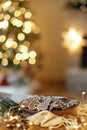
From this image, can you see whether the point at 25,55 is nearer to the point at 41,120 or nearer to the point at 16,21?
the point at 16,21

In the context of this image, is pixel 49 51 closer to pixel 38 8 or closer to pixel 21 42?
pixel 38 8

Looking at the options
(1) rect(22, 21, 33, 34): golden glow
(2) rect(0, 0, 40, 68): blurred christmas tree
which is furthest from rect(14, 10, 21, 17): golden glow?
(1) rect(22, 21, 33, 34): golden glow

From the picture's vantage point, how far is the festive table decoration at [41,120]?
60.3 inches

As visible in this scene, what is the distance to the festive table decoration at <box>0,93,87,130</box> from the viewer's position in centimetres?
153

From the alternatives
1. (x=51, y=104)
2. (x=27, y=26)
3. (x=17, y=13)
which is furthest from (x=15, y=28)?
(x=51, y=104)

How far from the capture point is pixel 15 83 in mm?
4672

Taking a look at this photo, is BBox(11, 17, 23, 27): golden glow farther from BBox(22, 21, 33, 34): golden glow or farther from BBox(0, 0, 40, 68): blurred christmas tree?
BBox(22, 21, 33, 34): golden glow

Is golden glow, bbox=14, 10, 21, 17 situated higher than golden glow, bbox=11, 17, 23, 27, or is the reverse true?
golden glow, bbox=14, 10, 21, 17

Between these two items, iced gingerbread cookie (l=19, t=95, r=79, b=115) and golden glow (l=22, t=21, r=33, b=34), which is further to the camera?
golden glow (l=22, t=21, r=33, b=34)

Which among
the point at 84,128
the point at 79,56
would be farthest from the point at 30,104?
the point at 79,56

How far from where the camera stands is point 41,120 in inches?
61.5

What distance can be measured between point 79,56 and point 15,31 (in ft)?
12.3

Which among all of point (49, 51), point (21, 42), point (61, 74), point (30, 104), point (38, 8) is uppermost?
point (38, 8)

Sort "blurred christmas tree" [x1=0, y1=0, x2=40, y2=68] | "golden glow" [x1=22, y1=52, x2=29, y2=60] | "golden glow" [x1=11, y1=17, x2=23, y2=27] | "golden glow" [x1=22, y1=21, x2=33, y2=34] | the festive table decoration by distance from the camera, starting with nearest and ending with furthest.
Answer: the festive table decoration < "blurred christmas tree" [x1=0, y1=0, x2=40, y2=68] < "golden glow" [x1=11, y1=17, x2=23, y2=27] < "golden glow" [x1=22, y1=21, x2=33, y2=34] < "golden glow" [x1=22, y1=52, x2=29, y2=60]
